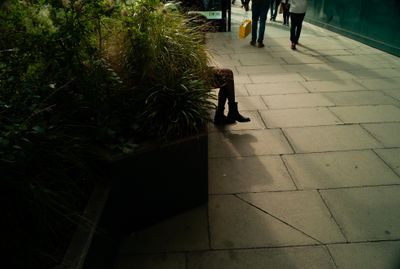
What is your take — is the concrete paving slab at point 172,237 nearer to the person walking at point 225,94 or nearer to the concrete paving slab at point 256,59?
the person walking at point 225,94

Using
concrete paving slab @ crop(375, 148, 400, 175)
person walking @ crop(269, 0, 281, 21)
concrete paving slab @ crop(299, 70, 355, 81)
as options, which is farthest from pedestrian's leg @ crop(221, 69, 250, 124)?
person walking @ crop(269, 0, 281, 21)

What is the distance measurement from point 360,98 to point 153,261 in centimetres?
442

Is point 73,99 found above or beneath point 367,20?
above

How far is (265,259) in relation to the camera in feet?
8.02

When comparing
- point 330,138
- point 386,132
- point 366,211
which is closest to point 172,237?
point 366,211

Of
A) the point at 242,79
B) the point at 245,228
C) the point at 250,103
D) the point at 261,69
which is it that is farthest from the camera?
the point at 261,69

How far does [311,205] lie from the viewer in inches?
118

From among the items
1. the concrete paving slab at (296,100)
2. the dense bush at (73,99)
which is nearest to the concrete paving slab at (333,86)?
the concrete paving slab at (296,100)

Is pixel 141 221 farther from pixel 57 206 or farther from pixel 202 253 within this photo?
pixel 57 206

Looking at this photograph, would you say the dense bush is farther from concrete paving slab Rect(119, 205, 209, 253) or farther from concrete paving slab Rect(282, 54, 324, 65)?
concrete paving slab Rect(282, 54, 324, 65)

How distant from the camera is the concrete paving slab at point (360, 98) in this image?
5.12 meters

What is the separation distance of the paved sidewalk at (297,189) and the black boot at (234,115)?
0.10 meters

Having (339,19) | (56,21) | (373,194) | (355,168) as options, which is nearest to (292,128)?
(355,168)

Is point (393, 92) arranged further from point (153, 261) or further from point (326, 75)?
point (153, 261)
